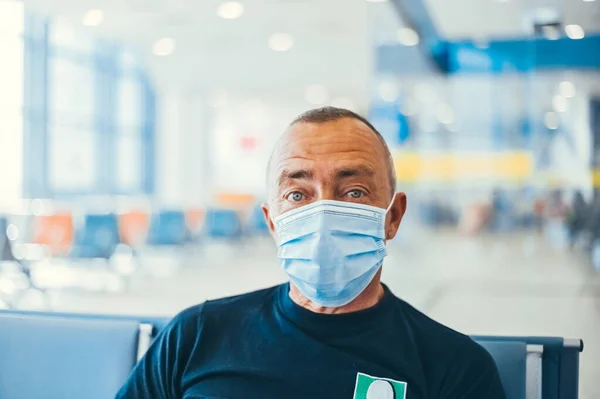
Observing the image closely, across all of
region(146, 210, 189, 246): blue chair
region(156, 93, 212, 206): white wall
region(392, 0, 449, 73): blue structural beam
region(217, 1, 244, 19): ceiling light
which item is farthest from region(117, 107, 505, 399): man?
region(156, 93, 212, 206): white wall

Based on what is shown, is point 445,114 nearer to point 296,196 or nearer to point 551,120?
point 551,120

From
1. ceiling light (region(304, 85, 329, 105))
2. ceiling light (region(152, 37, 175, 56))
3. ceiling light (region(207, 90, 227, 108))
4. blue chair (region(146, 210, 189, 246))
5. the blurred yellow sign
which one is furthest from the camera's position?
ceiling light (region(304, 85, 329, 105))

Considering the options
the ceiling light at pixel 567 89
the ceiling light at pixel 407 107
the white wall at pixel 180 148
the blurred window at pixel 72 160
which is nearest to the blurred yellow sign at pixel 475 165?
the ceiling light at pixel 407 107

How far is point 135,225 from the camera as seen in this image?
8930 millimetres

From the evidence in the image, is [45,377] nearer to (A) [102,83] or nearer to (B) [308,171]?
(B) [308,171]

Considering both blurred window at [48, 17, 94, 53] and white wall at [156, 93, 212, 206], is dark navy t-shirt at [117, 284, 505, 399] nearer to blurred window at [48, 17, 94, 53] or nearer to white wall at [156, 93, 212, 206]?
blurred window at [48, 17, 94, 53]

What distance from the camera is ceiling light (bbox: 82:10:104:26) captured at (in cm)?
958

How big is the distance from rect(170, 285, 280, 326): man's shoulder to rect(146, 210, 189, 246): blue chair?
7300mm

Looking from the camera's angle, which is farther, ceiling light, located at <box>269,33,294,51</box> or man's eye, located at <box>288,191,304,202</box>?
ceiling light, located at <box>269,33,294,51</box>

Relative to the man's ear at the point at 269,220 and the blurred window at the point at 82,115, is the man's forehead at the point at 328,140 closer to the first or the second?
the man's ear at the point at 269,220

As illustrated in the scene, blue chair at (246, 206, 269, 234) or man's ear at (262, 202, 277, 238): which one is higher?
blue chair at (246, 206, 269, 234)

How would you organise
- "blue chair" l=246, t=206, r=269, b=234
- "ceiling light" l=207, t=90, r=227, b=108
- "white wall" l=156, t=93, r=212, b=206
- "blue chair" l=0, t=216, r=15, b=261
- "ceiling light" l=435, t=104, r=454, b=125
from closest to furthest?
"blue chair" l=0, t=216, r=15, b=261 < "ceiling light" l=435, t=104, r=454, b=125 < "blue chair" l=246, t=206, r=269, b=234 < "white wall" l=156, t=93, r=212, b=206 < "ceiling light" l=207, t=90, r=227, b=108

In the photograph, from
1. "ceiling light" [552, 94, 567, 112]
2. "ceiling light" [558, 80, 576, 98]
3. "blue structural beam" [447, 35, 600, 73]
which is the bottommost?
"ceiling light" [552, 94, 567, 112]

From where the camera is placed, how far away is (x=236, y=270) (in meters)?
8.77
